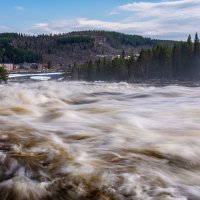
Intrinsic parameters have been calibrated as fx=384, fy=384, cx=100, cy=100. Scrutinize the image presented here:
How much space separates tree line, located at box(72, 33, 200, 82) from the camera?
10494 cm

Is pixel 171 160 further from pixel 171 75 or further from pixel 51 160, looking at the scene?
pixel 171 75

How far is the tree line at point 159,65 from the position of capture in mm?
104938

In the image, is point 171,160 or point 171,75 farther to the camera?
point 171,75

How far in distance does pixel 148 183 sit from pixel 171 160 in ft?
4.66

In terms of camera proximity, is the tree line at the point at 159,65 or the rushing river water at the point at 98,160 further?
the tree line at the point at 159,65

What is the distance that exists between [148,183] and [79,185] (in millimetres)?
968

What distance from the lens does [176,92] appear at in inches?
879

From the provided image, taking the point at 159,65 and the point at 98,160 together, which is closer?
the point at 98,160

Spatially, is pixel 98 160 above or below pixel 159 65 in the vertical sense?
below

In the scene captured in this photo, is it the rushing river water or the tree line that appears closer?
the rushing river water

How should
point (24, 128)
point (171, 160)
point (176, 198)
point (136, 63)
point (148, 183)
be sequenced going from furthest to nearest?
1. point (136, 63)
2. point (24, 128)
3. point (171, 160)
4. point (148, 183)
5. point (176, 198)

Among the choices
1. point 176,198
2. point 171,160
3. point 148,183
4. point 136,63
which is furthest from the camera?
point 136,63

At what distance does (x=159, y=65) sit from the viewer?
11069 cm

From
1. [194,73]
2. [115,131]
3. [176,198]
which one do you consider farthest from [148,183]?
[194,73]
